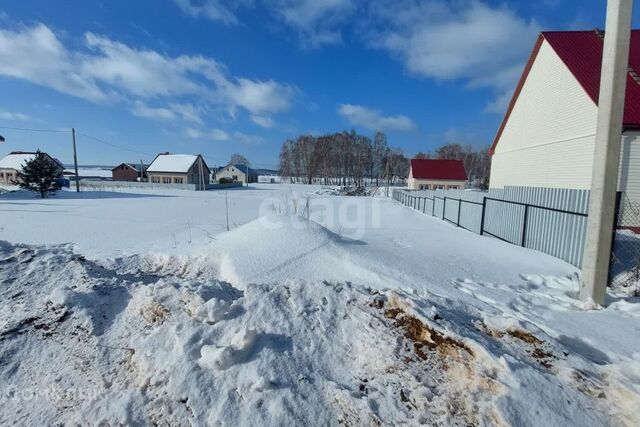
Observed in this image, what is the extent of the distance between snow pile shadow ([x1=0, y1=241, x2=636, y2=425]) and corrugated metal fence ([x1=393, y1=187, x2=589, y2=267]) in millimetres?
4375

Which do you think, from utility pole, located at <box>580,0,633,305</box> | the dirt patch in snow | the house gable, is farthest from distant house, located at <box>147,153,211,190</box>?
utility pole, located at <box>580,0,633,305</box>

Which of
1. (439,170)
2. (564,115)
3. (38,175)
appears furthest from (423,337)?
(439,170)

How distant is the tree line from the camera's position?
67.8 meters

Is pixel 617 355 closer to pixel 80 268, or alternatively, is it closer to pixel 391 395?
pixel 391 395

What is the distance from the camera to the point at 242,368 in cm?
236

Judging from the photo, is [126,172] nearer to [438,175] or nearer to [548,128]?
[438,175]

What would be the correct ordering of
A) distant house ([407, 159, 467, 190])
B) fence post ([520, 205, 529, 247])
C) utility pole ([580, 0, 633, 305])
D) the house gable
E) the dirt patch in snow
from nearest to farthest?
the dirt patch in snow → utility pole ([580, 0, 633, 305]) → fence post ([520, 205, 529, 247]) → the house gable → distant house ([407, 159, 467, 190])

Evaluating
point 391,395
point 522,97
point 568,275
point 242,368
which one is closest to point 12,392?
point 242,368

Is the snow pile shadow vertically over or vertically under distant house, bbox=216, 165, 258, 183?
under

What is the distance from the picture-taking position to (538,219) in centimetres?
730

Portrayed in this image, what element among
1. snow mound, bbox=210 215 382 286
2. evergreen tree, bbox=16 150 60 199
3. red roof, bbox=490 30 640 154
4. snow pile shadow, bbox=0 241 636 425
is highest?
red roof, bbox=490 30 640 154

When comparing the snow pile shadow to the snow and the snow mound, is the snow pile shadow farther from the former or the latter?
the snow

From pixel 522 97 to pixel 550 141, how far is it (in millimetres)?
4347

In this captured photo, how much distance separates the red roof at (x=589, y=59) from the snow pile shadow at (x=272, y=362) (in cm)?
1236
